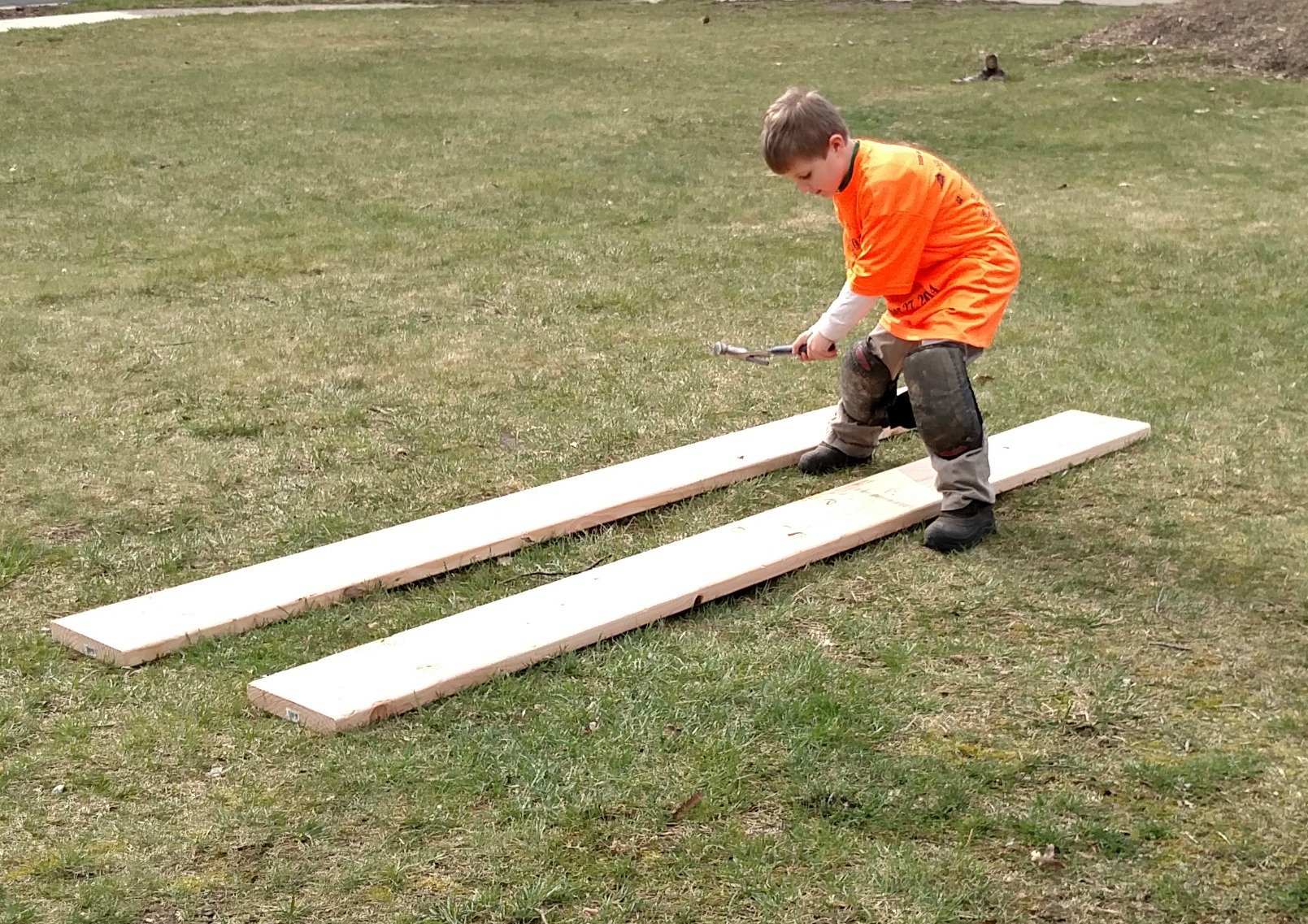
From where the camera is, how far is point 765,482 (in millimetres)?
5039

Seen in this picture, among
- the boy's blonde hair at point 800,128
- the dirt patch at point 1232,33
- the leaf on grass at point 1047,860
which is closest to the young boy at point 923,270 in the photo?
the boy's blonde hair at point 800,128

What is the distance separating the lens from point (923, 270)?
14.7 ft

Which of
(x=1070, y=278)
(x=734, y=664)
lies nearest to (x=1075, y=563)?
(x=734, y=664)

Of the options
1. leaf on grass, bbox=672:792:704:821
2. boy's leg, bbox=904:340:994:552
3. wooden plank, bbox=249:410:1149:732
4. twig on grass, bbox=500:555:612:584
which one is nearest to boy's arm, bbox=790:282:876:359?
boy's leg, bbox=904:340:994:552

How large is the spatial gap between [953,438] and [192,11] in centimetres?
1566

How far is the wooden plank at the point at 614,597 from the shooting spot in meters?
3.41

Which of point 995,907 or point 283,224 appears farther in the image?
point 283,224

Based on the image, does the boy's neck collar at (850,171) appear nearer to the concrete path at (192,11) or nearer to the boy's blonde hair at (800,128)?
the boy's blonde hair at (800,128)

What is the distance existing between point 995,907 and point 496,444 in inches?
117

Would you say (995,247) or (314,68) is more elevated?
(995,247)

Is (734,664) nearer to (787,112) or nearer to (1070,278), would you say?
(787,112)

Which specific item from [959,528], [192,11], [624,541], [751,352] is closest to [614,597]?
[624,541]

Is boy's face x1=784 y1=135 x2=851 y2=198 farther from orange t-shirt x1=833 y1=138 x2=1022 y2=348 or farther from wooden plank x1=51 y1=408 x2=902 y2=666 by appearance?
wooden plank x1=51 y1=408 x2=902 y2=666

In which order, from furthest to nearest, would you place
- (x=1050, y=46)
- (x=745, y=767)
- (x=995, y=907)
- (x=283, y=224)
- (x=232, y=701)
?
(x=1050, y=46) → (x=283, y=224) → (x=232, y=701) → (x=745, y=767) → (x=995, y=907)
